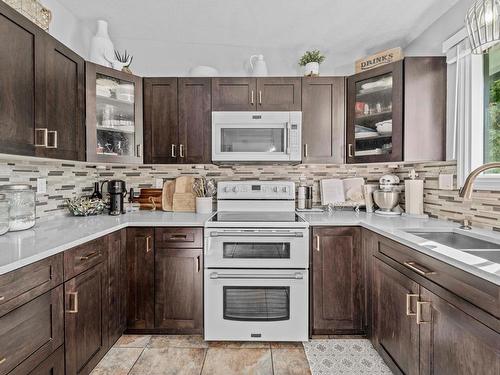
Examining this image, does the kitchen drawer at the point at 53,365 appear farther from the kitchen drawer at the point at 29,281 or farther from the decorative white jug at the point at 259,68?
the decorative white jug at the point at 259,68

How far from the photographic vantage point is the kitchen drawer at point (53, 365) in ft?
3.97

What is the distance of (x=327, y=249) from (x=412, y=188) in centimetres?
90

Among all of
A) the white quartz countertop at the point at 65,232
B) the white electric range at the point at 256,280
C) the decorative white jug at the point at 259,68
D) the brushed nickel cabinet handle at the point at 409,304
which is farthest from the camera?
the decorative white jug at the point at 259,68

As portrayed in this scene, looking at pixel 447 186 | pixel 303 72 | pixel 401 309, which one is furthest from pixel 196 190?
pixel 447 186

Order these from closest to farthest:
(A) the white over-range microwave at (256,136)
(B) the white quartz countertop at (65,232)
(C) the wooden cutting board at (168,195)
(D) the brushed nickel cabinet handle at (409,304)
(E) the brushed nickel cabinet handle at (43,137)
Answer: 1. (B) the white quartz countertop at (65,232)
2. (D) the brushed nickel cabinet handle at (409,304)
3. (E) the brushed nickel cabinet handle at (43,137)
4. (A) the white over-range microwave at (256,136)
5. (C) the wooden cutting board at (168,195)

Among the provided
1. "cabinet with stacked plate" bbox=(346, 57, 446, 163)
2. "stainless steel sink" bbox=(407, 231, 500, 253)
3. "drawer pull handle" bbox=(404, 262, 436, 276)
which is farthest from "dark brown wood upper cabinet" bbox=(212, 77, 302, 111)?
"drawer pull handle" bbox=(404, 262, 436, 276)

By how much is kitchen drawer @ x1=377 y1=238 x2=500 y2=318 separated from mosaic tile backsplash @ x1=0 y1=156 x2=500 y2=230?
2.05ft

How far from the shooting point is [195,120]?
2377mm

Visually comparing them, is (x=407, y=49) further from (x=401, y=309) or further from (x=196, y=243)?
(x=196, y=243)

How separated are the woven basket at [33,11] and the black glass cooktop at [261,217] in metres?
1.64

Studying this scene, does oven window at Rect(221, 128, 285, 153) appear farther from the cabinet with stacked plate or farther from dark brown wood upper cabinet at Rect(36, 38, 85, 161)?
dark brown wood upper cabinet at Rect(36, 38, 85, 161)

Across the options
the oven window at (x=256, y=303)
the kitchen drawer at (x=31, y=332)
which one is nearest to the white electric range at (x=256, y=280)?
the oven window at (x=256, y=303)

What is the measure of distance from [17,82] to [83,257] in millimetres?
969

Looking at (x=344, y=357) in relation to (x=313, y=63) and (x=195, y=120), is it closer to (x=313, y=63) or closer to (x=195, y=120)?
(x=195, y=120)
